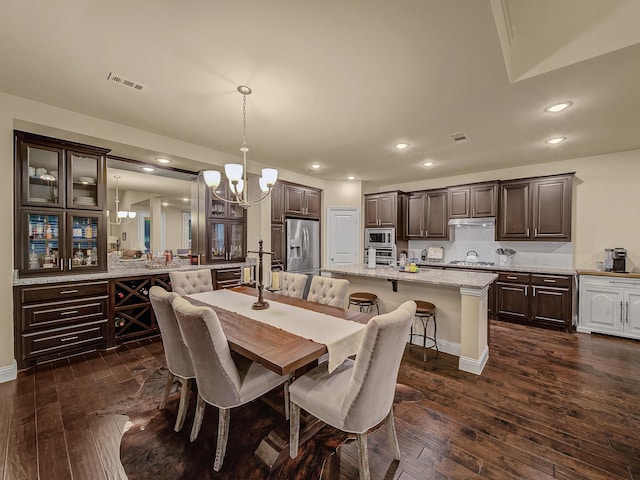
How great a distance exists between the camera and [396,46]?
1817 millimetres

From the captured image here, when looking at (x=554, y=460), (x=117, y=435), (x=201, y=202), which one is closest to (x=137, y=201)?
(x=201, y=202)

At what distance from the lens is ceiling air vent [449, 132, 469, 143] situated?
10.9ft

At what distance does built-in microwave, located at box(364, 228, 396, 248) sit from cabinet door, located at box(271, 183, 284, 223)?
202 centimetres

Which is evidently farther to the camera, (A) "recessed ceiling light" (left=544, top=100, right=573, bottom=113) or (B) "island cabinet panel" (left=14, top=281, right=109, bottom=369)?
(B) "island cabinet panel" (left=14, top=281, right=109, bottom=369)

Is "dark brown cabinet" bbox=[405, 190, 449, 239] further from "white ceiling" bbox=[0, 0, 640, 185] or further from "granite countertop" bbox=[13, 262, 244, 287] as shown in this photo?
"granite countertop" bbox=[13, 262, 244, 287]

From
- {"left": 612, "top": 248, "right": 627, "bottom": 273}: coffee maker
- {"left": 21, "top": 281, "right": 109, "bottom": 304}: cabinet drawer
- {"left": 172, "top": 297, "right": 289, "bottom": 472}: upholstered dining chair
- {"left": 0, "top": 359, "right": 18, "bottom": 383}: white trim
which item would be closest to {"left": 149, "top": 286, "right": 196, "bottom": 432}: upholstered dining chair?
{"left": 172, "top": 297, "right": 289, "bottom": 472}: upholstered dining chair

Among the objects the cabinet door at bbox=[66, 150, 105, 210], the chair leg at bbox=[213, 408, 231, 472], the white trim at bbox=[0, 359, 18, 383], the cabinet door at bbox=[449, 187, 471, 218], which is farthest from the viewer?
the cabinet door at bbox=[449, 187, 471, 218]

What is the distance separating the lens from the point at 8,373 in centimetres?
A: 253

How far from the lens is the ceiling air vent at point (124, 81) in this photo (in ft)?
7.14

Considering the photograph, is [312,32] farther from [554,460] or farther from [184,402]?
[554,460]

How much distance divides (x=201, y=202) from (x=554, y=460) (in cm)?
467

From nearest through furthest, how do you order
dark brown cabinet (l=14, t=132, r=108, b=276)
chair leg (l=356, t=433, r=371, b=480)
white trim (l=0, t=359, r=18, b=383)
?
chair leg (l=356, t=433, r=371, b=480) → white trim (l=0, t=359, r=18, b=383) → dark brown cabinet (l=14, t=132, r=108, b=276)

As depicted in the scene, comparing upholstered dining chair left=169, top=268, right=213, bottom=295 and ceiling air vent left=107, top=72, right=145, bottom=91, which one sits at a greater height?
ceiling air vent left=107, top=72, right=145, bottom=91

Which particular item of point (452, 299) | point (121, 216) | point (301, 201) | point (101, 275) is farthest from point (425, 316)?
point (121, 216)
